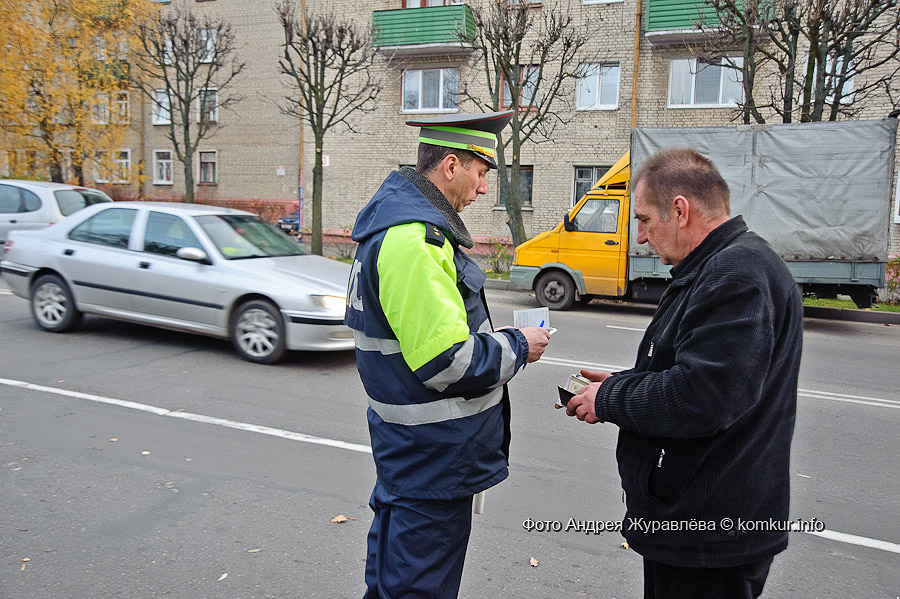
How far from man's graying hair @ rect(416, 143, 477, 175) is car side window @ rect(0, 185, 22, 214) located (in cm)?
1331

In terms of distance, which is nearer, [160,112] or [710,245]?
[710,245]

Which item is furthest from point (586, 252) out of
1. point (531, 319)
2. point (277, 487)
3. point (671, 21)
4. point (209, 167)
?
point (209, 167)

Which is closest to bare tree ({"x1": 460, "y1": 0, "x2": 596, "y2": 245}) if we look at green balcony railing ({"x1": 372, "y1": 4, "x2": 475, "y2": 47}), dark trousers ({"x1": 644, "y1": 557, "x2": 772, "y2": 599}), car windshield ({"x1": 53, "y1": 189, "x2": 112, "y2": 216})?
green balcony railing ({"x1": 372, "y1": 4, "x2": 475, "y2": 47})

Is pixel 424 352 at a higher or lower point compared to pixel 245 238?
lower

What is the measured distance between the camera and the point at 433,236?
6.84ft

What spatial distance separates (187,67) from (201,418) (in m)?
20.8

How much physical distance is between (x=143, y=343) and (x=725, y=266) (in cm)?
742

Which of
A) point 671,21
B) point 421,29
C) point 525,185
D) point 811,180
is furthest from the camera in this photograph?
point 525,185

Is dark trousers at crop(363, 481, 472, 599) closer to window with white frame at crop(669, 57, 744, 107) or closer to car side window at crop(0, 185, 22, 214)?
car side window at crop(0, 185, 22, 214)

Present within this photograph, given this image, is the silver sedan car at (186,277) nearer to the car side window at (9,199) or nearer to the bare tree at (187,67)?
the car side window at (9,199)

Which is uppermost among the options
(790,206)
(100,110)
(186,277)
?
(100,110)

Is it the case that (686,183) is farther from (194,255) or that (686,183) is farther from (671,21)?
(671,21)

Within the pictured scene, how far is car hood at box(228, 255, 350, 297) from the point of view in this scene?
7.25 meters

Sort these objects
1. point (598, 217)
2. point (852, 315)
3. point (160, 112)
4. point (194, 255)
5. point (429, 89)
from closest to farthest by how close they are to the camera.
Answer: point (194, 255) < point (598, 217) < point (852, 315) < point (429, 89) < point (160, 112)
